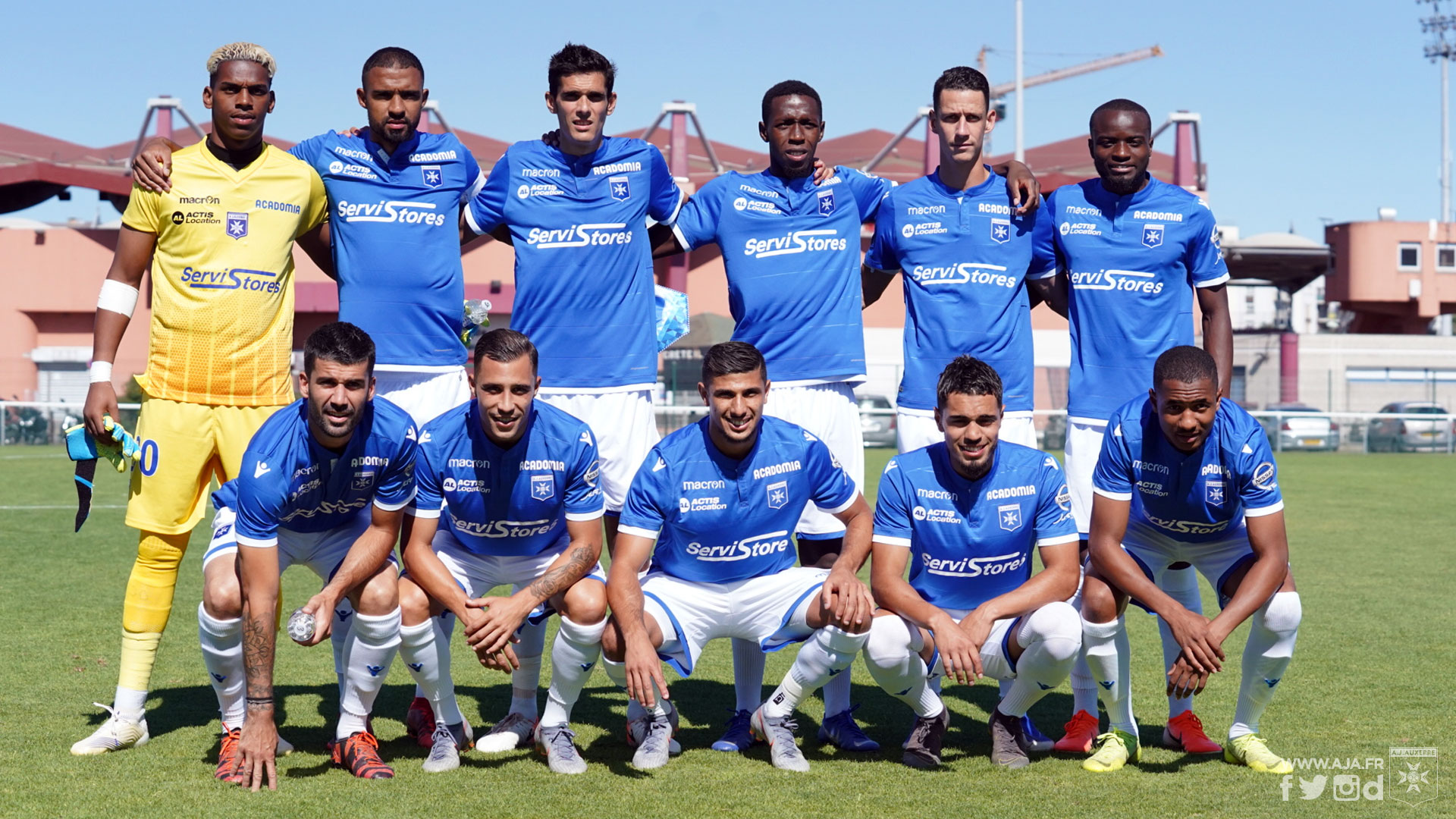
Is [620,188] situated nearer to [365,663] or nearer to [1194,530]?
[365,663]

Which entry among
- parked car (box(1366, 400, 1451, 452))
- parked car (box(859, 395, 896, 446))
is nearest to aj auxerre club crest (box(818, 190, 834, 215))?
parked car (box(859, 395, 896, 446))

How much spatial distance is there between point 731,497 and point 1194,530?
5.77 ft

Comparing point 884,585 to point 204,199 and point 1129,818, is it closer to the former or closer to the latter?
point 1129,818

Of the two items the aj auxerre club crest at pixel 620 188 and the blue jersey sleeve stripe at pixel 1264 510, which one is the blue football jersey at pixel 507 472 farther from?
the blue jersey sleeve stripe at pixel 1264 510

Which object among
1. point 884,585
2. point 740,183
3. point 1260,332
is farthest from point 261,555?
point 1260,332

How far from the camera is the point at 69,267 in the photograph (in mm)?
36688

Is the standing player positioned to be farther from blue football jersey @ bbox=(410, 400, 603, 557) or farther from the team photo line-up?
blue football jersey @ bbox=(410, 400, 603, 557)

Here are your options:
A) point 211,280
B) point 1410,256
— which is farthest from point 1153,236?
point 1410,256

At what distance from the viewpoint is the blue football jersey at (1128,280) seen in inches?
212

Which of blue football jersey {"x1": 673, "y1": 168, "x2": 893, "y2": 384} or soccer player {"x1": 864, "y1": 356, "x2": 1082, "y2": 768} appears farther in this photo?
blue football jersey {"x1": 673, "y1": 168, "x2": 893, "y2": 384}

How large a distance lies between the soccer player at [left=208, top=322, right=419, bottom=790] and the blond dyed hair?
126 centimetres

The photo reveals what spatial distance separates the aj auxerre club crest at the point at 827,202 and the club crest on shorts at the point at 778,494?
53.4 inches

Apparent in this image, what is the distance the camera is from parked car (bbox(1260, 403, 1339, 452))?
85.6ft

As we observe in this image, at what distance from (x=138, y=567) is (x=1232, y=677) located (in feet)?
16.2
